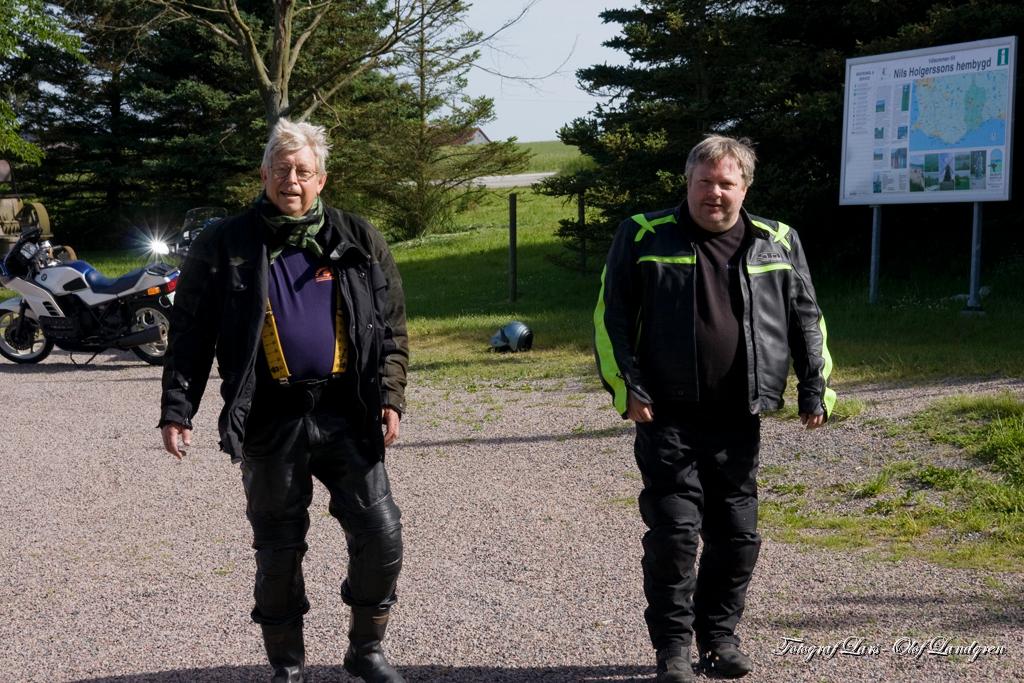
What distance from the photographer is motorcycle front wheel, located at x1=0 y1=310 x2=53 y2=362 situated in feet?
41.8

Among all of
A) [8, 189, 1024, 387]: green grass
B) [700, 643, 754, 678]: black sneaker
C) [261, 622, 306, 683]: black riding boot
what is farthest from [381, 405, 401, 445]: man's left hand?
[8, 189, 1024, 387]: green grass

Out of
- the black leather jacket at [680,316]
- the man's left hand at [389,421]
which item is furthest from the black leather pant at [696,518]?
the man's left hand at [389,421]

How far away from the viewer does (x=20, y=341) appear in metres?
12.8

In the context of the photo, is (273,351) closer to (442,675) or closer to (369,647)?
(369,647)

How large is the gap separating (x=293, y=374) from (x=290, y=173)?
62cm

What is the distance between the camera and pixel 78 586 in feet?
16.8

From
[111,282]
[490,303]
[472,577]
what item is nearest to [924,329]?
[490,303]

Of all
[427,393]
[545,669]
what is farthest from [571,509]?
[427,393]

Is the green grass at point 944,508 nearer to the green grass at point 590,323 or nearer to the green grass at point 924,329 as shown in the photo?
the green grass at point 590,323

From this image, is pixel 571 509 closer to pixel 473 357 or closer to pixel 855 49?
pixel 473 357

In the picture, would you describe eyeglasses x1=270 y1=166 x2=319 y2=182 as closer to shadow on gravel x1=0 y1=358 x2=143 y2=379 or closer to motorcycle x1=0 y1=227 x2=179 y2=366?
motorcycle x1=0 y1=227 x2=179 y2=366

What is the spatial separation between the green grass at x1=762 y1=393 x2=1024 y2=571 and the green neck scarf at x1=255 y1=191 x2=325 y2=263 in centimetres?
294

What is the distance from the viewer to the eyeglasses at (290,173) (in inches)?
143

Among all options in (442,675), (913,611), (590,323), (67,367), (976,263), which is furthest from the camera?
(590,323)
